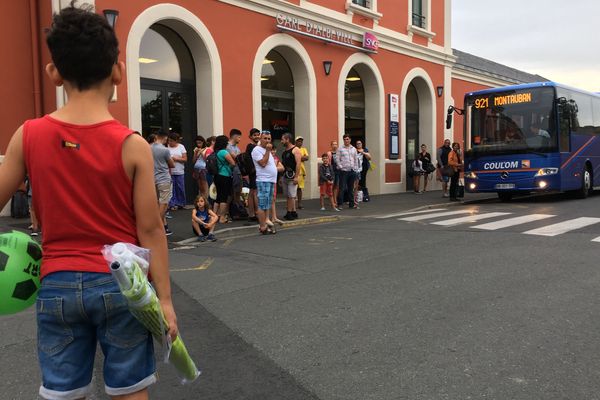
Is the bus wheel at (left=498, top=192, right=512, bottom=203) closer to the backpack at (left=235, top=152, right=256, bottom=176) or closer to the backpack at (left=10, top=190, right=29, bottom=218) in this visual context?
the backpack at (left=235, top=152, right=256, bottom=176)

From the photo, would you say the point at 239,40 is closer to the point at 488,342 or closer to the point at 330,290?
the point at 330,290

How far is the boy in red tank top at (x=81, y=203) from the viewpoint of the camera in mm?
1733

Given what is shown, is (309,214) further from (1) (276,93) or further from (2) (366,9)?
(2) (366,9)

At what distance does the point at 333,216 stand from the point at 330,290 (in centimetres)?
652

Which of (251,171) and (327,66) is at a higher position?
(327,66)

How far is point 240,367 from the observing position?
11.5ft

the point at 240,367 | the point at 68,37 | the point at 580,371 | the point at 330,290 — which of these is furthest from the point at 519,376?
the point at 68,37

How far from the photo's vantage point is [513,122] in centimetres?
1516

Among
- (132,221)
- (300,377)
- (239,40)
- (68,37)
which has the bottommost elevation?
(300,377)

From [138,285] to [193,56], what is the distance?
1286 centimetres

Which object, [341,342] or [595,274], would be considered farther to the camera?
[595,274]

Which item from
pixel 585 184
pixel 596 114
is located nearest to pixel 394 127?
pixel 596 114

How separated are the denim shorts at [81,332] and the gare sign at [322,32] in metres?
14.2

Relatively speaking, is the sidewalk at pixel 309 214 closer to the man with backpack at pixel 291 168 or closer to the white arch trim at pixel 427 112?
the man with backpack at pixel 291 168
